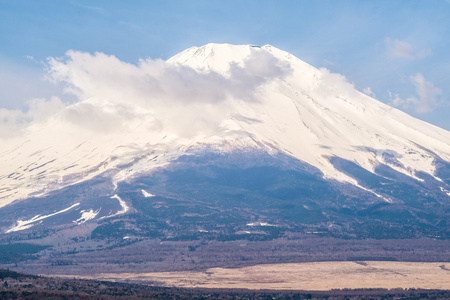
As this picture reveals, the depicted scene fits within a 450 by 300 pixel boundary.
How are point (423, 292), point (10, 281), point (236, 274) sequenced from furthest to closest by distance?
point (236, 274) < point (423, 292) < point (10, 281)

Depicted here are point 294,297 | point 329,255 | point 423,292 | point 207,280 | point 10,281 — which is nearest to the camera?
point 10,281

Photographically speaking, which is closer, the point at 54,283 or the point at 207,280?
the point at 54,283

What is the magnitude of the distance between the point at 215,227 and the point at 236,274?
54.0m

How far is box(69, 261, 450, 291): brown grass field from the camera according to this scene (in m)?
121

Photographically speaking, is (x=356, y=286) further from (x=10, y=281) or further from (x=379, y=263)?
(x=10, y=281)

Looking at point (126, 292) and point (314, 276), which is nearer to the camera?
point (126, 292)

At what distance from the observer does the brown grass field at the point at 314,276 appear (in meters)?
121

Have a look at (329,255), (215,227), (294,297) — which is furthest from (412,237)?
(294,297)

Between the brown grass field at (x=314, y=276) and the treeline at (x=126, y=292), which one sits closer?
the treeline at (x=126, y=292)

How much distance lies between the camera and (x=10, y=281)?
8769 centimetres

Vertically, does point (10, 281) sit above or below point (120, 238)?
below

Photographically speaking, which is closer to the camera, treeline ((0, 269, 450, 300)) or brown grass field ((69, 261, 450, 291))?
treeline ((0, 269, 450, 300))

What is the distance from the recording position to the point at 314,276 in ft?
437

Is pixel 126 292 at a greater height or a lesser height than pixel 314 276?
lesser
